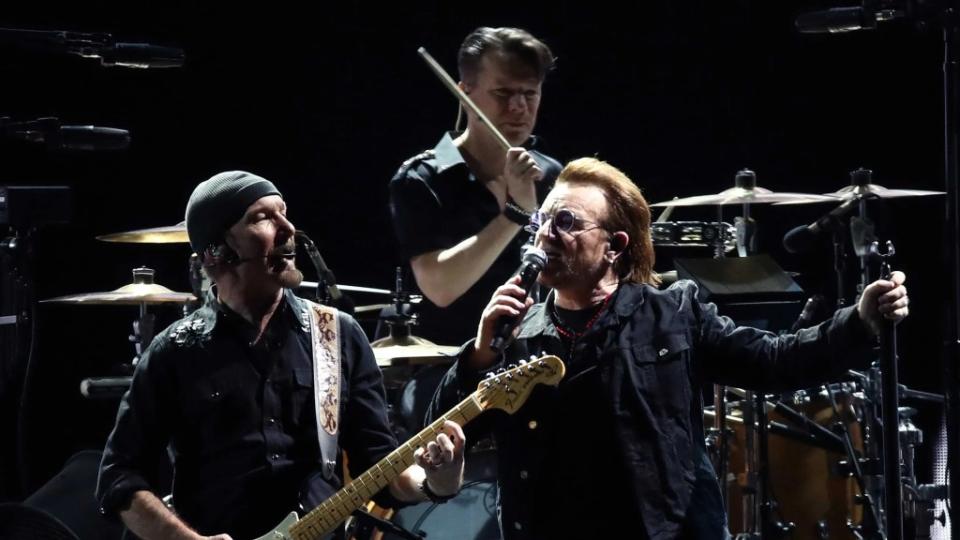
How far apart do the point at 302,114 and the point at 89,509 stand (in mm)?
2703

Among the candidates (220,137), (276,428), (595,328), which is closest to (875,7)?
(595,328)

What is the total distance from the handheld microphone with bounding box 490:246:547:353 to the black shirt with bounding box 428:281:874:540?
224mm

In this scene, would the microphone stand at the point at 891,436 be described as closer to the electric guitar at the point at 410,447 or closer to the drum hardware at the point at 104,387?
the electric guitar at the point at 410,447

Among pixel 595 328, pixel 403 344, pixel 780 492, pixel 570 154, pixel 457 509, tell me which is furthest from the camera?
pixel 570 154

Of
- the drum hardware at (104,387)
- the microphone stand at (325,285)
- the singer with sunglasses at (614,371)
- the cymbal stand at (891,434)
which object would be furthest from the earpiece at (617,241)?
the drum hardware at (104,387)

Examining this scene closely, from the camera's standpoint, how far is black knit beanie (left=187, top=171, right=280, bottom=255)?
3680mm

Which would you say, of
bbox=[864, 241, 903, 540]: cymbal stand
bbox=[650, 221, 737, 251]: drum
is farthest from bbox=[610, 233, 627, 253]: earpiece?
bbox=[650, 221, 737, 251]: drum

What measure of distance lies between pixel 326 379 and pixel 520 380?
0.67 meters

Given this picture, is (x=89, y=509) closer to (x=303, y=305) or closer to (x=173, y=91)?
(x=303, y=305)

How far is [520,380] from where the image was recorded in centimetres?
325

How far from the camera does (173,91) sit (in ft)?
21.9

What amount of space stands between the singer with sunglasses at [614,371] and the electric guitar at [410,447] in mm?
85

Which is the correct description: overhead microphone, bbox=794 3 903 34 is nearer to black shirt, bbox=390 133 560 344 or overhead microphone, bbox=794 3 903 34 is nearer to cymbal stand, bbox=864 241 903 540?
cymbal stand, bbox=864 241 903 540

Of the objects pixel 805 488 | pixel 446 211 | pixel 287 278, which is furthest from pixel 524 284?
pixel 805 488
